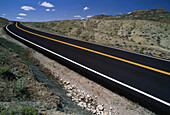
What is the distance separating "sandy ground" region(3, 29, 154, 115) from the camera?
3.56m

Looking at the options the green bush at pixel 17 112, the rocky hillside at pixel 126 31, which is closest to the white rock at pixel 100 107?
the green bush at pixel 17 112

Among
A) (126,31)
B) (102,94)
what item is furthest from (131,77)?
(126,31)

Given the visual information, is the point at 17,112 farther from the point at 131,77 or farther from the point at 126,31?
the point at 126,31

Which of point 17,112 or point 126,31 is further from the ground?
point 126,31

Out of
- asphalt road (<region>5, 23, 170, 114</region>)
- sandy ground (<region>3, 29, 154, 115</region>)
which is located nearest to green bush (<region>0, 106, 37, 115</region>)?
sandy ground (<region>3, 29, 154, 115</region>)

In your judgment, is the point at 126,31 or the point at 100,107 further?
the point at 126,31

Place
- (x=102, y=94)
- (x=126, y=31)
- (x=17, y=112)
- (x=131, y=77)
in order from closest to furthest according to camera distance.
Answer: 1. (x=17, y=112)
2. (x=102, y=94)
3. (x=131, y=77)
4. (x=126, y=31)

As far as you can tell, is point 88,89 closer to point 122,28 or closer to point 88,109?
point 88,109

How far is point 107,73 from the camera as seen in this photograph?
5.36 metres

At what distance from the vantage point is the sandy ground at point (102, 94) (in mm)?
3564

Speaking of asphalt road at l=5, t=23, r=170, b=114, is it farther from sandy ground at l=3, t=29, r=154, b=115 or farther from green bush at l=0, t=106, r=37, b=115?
green bush at l=0, t=106, r=37, b=115

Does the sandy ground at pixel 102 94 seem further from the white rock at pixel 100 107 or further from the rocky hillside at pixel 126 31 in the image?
the rocky hillside at pixel 126 31

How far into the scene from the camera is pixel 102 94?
4.29 meters

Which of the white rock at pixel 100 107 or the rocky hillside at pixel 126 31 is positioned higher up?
the rocky hillside at pixel 126 31
